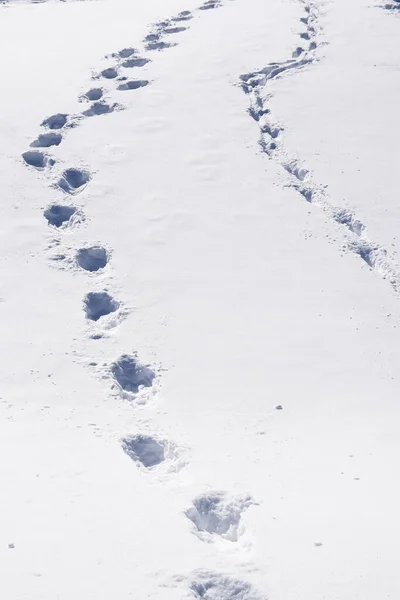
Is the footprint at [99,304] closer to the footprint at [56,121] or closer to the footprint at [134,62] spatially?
the footprint at [56,121]

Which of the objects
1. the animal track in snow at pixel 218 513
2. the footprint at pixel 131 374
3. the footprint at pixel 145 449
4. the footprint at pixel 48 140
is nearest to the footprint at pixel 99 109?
the footprint at pixel 48 140

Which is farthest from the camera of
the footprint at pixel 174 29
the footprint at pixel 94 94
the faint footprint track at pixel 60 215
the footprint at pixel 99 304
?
the footprint at pixel 174 29

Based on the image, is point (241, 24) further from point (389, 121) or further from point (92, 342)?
point (92, 342)

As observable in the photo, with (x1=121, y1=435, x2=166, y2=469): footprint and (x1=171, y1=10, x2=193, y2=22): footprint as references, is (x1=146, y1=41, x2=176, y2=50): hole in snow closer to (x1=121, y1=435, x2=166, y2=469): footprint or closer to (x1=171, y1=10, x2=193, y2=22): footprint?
(x1=171, y1=10, x2=193, y2=22): footprint

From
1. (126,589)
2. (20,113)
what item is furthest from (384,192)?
(126,589)

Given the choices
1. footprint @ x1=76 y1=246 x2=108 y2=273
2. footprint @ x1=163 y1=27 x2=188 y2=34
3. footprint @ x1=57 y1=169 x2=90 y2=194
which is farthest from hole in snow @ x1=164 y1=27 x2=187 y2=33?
footprint @ x1=76 y1=246 x2=108 y2=273

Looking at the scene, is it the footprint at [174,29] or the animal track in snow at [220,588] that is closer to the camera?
the animal track in snow at [220,588]
